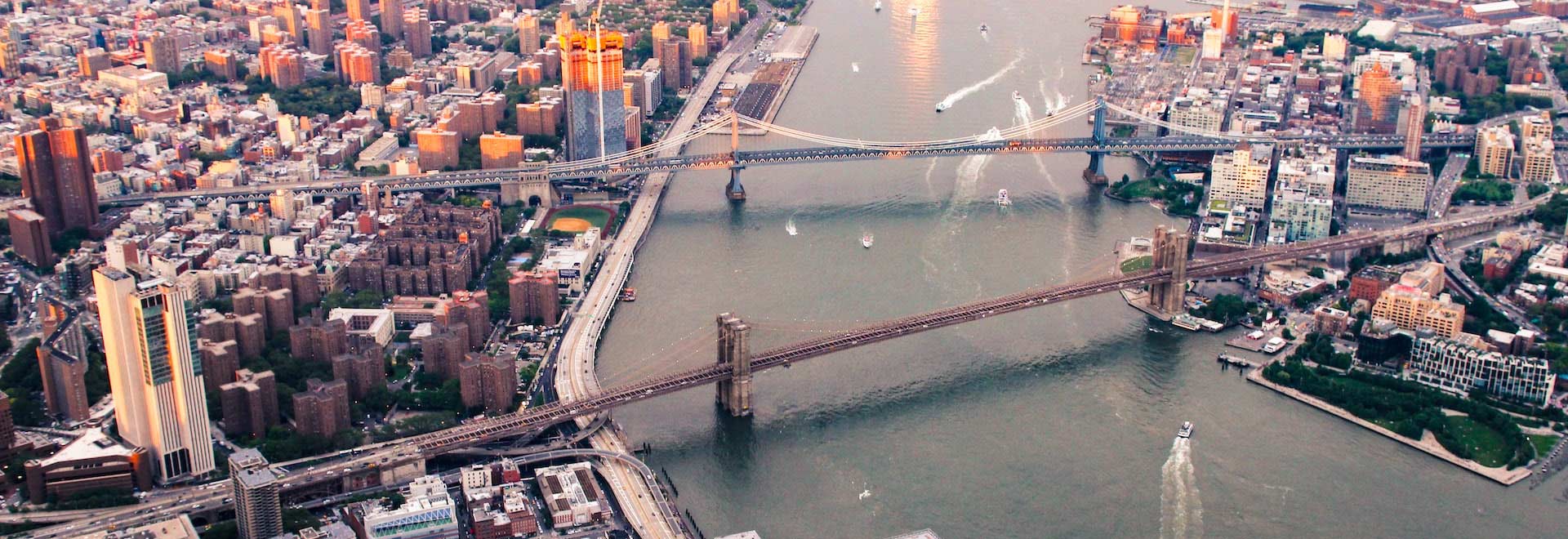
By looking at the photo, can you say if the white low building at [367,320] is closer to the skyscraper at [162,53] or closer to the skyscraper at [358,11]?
the skyscraper at [162,53]

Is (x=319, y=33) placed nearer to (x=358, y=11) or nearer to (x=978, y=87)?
(x=358, y=11)

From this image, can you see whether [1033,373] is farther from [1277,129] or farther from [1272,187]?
[1277,129]

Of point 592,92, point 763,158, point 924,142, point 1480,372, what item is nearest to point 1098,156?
point 924,142

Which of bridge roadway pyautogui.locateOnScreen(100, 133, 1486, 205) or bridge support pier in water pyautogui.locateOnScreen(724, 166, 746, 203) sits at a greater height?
bridge roadway pyautogui.locateOnScreen(100, 133, 1486, 205)

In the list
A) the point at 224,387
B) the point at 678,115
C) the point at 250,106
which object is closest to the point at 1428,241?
the point at 678,115

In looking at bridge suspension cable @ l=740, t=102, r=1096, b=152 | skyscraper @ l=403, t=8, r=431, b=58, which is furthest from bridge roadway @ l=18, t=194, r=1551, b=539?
skyscraper @ l=403, t=8, r=431, b=58

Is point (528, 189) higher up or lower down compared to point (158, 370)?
lower down

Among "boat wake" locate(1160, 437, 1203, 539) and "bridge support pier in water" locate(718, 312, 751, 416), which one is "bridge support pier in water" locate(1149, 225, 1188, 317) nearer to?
"boat wake" locate(1160, 437, 1203, 539)

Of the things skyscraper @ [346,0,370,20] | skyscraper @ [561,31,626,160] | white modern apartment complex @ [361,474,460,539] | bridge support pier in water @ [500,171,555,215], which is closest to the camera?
white modern apartment complex @ [361,474,460,539]
